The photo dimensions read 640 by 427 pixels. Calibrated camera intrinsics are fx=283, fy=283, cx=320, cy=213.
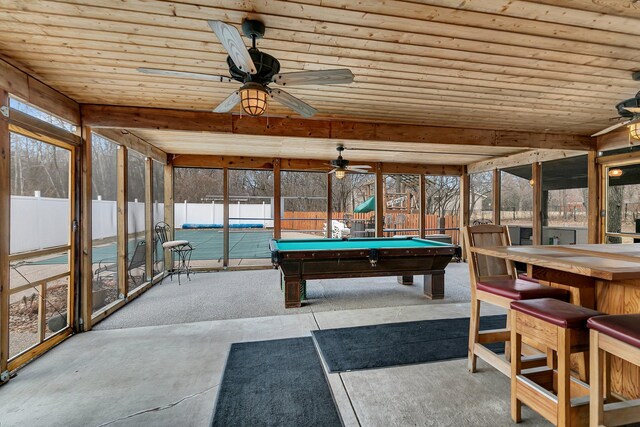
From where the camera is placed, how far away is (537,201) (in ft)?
19.4

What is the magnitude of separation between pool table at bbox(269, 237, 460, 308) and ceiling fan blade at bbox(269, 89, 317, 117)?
181 centimetres

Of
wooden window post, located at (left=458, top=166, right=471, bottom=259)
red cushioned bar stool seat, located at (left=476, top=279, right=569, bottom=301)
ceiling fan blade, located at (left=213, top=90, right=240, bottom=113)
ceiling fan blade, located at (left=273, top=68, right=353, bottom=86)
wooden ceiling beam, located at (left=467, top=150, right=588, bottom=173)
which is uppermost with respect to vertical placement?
wooden ceiling beam, located at (left=467, top=150, right=588, bottom=173)

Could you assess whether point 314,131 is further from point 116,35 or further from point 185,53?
point 116,35

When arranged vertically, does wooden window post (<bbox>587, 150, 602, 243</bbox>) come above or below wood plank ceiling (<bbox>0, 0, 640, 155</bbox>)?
below

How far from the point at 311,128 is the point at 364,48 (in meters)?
1.73

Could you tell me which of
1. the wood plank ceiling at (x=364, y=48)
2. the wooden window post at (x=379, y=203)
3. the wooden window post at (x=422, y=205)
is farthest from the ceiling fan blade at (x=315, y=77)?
the wooden window post at (x=422, y=205)

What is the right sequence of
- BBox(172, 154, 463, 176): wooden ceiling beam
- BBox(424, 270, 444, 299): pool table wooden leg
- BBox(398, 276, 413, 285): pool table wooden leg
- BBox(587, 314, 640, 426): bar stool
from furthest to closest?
BBox(172, 154, 463, 176): wooden ceiling beam, BBox(398, 276, 413, 285): pool table wooden leg, BBox(424, 270, 444, 299): pool table wooden leg, BBox(587, 314, 640, 426): bar stool

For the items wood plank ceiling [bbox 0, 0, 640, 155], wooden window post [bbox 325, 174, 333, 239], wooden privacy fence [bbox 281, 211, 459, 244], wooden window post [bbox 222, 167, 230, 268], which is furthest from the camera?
wooden privacy fence [bbox 281, 211, 459, 244]

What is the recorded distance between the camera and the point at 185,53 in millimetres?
2342

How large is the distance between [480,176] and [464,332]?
5.61 m

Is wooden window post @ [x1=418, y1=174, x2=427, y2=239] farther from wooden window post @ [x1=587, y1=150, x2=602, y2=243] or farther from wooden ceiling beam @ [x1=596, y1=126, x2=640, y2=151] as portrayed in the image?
wooden ceiling beam @ [x1=596, y1=126, x2=640, y2=151]

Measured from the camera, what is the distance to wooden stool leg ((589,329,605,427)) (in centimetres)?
134

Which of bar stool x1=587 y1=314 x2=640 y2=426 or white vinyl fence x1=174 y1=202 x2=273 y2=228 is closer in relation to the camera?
bar stool x1=587 y1=314 x2=640 y2=426

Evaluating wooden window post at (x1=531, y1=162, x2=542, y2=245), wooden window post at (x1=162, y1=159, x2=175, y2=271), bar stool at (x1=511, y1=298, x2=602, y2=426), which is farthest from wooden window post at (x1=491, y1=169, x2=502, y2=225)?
wooden window post at (x1=162, y1=159, x2=175, y2=271)
